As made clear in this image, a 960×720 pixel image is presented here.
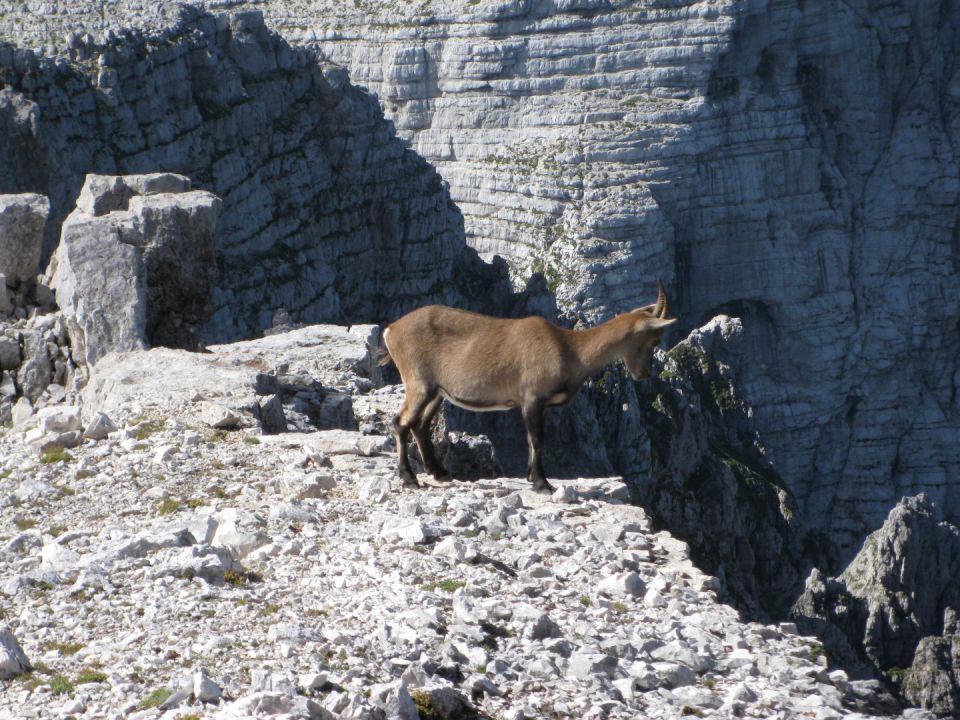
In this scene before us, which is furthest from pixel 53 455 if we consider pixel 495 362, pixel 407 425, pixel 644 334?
pixel 644 334

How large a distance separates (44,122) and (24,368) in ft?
142

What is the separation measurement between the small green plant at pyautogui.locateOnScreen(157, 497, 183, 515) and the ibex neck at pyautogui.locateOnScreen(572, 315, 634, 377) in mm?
5467

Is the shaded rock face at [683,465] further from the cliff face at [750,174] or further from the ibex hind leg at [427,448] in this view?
the ibex hind leg at [427,448]

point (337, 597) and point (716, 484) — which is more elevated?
point (337, 597)

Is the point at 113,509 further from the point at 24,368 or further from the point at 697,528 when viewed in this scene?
the point at 697,528

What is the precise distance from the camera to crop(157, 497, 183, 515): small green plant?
19.6 meters

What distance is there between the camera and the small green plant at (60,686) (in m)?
14.7

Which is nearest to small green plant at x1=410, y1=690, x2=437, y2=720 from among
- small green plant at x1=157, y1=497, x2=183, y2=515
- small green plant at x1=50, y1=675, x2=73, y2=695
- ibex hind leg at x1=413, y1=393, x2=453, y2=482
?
small green plant at x1=50, y1=675, x2=73, y2=695

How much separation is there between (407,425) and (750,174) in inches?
4308

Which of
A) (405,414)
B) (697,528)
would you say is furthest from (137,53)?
(405,414)

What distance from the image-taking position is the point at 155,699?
47.5 feet

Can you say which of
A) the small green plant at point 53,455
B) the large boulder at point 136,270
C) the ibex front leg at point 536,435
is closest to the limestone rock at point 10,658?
the small green plant at point 53,455

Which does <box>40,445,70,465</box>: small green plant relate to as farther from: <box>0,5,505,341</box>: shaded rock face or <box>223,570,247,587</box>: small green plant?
<box>0,5,505,341</box>: shaded rock face

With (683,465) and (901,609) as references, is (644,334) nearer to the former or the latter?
(901,609)
